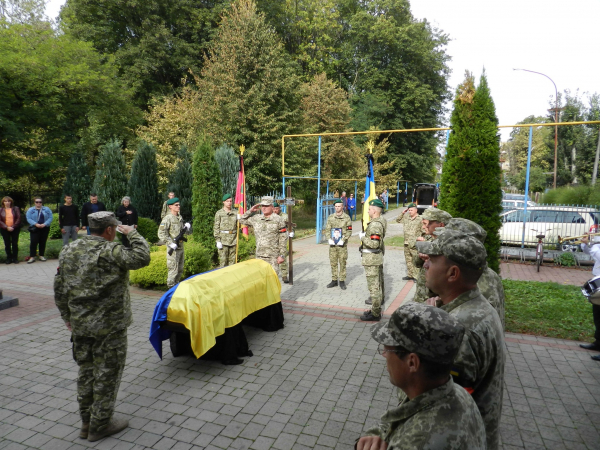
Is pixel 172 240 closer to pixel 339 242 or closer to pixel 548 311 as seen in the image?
pixel 339 242

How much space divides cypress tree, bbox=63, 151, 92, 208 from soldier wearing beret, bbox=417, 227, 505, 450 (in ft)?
63.3

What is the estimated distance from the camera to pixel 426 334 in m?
1.49

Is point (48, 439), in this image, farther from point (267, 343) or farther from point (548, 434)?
point (548, 434)

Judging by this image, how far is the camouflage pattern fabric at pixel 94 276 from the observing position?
11.7 feet

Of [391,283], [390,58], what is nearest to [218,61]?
[391,283]

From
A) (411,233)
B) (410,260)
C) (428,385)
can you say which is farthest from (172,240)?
(428,385)

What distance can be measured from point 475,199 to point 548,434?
3977 millimetres

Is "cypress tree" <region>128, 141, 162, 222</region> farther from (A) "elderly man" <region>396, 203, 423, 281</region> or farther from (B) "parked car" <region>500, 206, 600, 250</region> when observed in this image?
(B) "parked car" <region>500, 206, 600, 250</region>

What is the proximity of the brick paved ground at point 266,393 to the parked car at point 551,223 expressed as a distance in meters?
9.16

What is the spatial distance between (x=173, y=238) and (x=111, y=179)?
10997mm

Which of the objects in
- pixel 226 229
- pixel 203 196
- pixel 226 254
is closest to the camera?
pixel 226 229

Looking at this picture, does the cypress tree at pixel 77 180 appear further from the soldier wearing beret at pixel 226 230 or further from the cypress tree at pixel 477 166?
the cypress tree at pixel 477 166

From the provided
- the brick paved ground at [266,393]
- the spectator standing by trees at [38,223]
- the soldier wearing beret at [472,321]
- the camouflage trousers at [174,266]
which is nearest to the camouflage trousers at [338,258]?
the brick paved ground at [266,393]

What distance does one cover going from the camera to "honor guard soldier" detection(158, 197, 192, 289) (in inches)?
328
